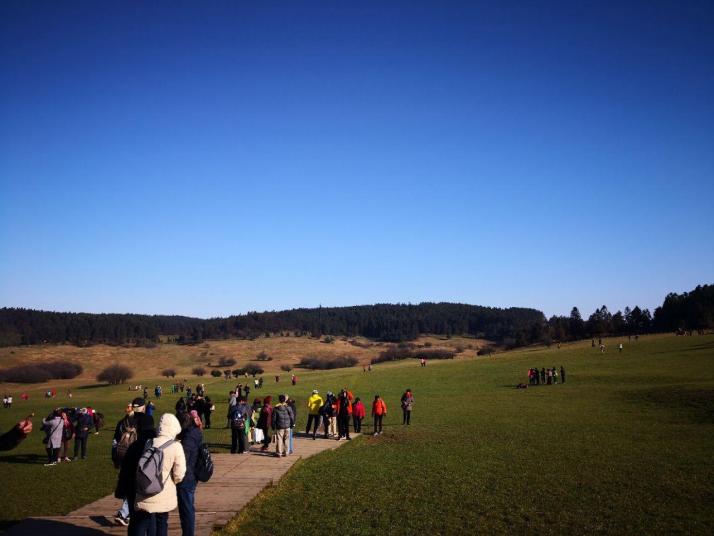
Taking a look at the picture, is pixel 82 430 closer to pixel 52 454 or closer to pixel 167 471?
pixel 52 454

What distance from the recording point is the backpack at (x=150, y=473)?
22.1ft

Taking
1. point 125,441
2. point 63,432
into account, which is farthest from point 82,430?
point 125,441

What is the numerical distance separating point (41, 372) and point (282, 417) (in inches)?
3635

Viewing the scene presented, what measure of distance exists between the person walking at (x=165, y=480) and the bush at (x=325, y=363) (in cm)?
10199

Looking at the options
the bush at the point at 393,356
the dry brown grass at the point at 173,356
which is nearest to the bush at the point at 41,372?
the dry brown grass at the point at 173,356

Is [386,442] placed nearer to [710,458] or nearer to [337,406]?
[337,406]

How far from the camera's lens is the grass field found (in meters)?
9.98

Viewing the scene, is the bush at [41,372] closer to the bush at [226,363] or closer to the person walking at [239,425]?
the bush at [226,363]

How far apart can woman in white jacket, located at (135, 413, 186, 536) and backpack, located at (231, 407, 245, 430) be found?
34.3 ft

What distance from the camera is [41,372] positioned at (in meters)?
91.7

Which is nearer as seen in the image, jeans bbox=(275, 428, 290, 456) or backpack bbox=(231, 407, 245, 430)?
jeans bbox=(275, 428, 290, 456)

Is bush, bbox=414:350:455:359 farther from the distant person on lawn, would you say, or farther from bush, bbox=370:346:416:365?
the distant person on lawn

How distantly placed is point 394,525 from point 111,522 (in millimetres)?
5073

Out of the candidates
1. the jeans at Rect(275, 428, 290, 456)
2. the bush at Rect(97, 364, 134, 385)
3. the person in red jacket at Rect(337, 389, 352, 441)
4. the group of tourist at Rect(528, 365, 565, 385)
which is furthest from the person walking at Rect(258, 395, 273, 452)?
the bush at Rect(97, 364, 134, 385)
